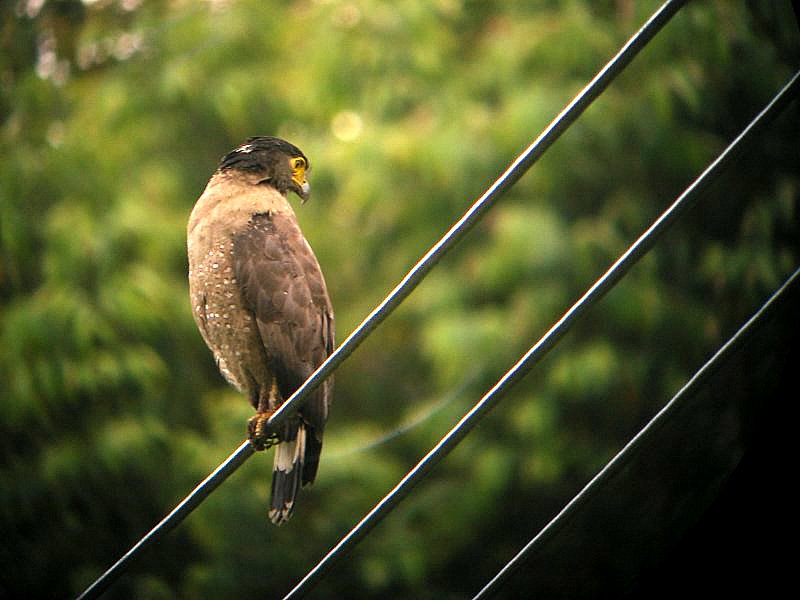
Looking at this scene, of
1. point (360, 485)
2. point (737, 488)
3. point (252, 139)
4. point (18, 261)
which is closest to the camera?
point (737, 488)

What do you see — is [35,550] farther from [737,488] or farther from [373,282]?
[737,488]

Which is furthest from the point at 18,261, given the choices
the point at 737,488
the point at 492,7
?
the point at 737,488

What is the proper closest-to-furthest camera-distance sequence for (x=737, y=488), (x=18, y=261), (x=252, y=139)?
1. (x=737, y=488)
2. (x=252, y=139)
3. (x=18, y=261)

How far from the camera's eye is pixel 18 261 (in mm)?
5832

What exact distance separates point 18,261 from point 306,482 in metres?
3.10

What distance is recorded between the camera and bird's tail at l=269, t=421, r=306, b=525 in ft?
11.3

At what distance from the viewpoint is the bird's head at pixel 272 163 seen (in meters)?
3.56

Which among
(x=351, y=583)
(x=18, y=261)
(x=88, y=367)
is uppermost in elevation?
(x=18, y=261)

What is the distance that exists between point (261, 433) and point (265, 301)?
0.47 metres

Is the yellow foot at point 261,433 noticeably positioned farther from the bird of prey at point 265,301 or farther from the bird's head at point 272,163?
the bird's head at point 272,163

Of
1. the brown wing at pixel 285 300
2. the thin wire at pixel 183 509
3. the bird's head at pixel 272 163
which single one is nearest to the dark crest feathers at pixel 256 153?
the bird's head at pixel 272 163

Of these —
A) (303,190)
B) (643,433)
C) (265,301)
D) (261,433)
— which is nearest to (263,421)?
(261,433)

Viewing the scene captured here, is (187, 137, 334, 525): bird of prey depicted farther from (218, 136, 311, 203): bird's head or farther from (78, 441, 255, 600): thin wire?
(78, 441, 255, 600): thin wire

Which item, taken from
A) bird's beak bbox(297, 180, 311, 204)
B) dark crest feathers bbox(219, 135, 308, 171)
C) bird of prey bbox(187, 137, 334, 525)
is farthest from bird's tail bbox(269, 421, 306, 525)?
dark crest feathers bbox(219, 135, 308, 171)
